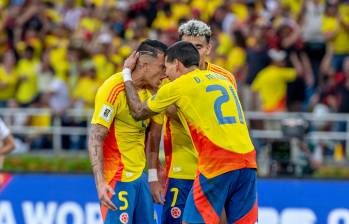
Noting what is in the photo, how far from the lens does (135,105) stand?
1009 cm

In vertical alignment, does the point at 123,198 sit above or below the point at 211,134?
below

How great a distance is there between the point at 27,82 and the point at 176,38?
10.0 ft

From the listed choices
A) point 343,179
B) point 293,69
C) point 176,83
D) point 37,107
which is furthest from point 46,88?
point 176,83

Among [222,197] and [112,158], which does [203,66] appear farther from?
[222,197]

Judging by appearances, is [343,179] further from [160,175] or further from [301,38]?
[301,38]

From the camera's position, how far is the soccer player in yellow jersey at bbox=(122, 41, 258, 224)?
9.69 meters

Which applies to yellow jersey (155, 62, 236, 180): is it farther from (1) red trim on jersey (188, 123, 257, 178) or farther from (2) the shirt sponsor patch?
(1) red trim on jersey (188, 123, 257, 178)

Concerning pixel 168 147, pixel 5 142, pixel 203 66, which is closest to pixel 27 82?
pixel 5 142

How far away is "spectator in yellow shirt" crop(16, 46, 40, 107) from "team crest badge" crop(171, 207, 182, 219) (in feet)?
33.2

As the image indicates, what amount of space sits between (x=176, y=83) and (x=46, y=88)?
1099cm

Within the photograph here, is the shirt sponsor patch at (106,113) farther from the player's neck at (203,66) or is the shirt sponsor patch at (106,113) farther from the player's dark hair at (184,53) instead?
the player's neck at (203,66)

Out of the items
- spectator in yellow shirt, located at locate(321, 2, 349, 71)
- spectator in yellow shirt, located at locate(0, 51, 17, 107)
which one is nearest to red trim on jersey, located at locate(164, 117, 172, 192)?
spectator in yellow shirt, located at locate(321, 2, 349, 71)

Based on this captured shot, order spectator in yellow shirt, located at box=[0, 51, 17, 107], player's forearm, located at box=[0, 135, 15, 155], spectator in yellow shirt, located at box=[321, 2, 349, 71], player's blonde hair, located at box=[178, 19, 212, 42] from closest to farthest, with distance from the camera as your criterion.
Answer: player's blonde hair, located at box=[178, 19, 212, 42] → player's forearm, located at box=[0, 135, 15, 155] → spectator in yellow shirt, located at box=[321, 2, 349, 71] → spectator in yellow shirt, located at box=[0, 51, 17, 107]

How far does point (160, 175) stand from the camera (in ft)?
36.8
